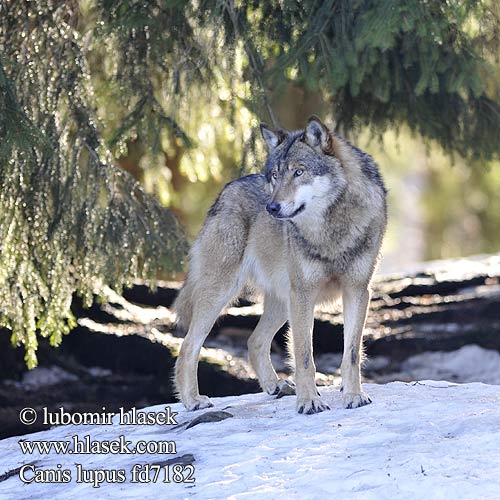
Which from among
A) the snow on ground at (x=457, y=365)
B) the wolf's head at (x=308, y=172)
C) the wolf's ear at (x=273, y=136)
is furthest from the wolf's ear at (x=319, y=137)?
the snow on ground at (x=457, y=365)

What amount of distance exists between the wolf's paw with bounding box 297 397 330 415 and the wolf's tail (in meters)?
1.31

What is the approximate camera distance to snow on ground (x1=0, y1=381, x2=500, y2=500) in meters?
4.30

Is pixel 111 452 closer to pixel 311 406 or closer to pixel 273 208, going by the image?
pixel 311 406

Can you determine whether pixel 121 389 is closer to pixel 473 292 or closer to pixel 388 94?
pixel 388 94

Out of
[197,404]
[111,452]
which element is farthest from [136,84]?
[111,452]

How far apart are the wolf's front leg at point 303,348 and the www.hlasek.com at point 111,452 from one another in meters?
0.85

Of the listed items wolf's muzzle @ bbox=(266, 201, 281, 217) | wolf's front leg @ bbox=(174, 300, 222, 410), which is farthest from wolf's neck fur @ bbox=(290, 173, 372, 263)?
wolf's front leg @ bbox=(174, 300, 222, 410)

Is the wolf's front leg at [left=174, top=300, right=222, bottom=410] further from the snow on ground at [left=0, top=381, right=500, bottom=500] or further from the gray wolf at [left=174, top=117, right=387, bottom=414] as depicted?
the snow on ground at [left=0, top=381, right=500, bottom=500]

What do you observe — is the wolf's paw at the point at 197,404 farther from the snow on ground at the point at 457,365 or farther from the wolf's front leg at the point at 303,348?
the snow on ground at the point at 457,365

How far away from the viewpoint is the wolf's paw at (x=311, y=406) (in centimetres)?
566

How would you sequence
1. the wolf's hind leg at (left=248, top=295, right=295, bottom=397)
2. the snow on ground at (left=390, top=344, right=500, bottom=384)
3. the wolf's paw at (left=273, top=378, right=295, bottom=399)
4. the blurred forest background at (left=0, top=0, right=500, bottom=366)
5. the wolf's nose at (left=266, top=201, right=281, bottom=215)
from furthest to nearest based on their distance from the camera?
the snow on ground at (left=390, top=344, right=500, bottom=384)
the blurred forest background at (left=0, top=0, right=500, bottom=366)
the wolf's hind leg at (left=248, top=295, right=295, bottom=397)
the wolf's paw at (left=273, top=378, right=295, bottom=399)
the wolf's nose at (left=266, top=201, right=281, bottom=215)

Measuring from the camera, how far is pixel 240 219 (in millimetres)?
6453

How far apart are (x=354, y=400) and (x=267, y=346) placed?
1154mm

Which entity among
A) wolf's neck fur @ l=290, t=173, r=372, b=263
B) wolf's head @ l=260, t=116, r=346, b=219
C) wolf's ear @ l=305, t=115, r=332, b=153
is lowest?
wolf's neck fur @ l=290, t=173, r=372, b=263
